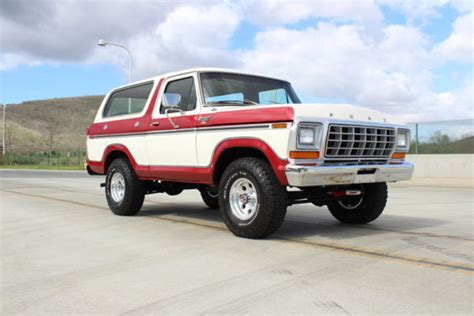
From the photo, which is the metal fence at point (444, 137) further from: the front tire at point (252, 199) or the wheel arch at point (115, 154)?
the front tire at point (252, 199)

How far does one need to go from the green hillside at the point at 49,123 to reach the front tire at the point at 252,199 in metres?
75.9

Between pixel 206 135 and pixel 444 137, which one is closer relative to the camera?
pixel 206 135

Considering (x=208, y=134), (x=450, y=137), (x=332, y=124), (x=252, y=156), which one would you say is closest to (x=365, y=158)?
(x=332, y=124)

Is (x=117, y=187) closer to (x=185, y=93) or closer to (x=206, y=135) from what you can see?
(x=185, y=93)

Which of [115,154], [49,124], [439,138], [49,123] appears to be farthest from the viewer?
[49,123]

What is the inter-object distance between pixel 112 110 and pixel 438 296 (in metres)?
6.58

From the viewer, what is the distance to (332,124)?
18.0 feet


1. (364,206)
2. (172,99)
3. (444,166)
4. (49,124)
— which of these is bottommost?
(364,206)

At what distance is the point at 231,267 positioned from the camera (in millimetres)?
4461

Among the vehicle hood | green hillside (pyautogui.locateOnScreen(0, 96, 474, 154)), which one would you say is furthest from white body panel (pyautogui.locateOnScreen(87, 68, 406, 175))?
green hillside (pyautogui.locateOnScreen(0, 96, 474, 154))

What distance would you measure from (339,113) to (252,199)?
1.42 metres

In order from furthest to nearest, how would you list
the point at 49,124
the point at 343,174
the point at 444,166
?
1. the point at 49,124
2. the point at 444,166
3. the point at 343,174

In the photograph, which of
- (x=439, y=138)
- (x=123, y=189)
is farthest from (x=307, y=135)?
(x=439, y=138)

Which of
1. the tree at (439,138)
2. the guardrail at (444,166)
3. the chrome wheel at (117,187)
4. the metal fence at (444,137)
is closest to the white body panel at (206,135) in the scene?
the chrome wheel at (117,187)
